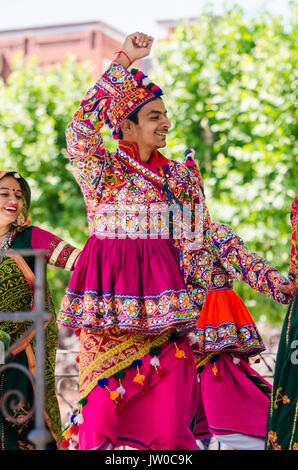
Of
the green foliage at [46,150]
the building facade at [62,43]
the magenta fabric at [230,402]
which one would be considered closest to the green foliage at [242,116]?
the green foliage at [46,150]

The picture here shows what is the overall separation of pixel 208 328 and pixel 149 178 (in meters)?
1.38

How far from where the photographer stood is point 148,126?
384 centimetres

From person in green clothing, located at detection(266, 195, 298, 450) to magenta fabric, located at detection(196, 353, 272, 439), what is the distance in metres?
1.20

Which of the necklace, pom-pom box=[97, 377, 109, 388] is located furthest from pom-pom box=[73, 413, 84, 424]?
the necklace

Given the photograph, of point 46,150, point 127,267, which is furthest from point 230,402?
point 46,150

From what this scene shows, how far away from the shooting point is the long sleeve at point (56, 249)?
4.12m

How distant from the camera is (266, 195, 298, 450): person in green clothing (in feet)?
10.7

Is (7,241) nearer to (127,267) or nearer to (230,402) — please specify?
(127,267)

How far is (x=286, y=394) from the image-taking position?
11.0ft

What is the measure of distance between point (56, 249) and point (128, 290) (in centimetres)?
81

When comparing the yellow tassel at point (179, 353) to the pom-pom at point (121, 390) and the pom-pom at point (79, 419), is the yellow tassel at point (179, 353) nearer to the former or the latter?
the pom-pom at point (121, 390)

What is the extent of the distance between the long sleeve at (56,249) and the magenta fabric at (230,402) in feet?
4.03

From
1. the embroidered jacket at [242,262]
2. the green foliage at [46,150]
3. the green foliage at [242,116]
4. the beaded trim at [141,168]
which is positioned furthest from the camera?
the green foliage at [46,150]

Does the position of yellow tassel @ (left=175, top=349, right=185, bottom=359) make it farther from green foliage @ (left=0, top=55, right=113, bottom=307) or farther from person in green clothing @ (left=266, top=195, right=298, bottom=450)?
green foliage @ (left=0, top=55, right=113, bottom=307)
